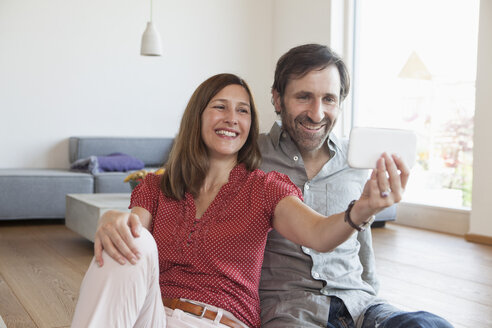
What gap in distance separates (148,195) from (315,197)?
0.46m

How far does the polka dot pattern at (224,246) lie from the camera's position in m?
1.47

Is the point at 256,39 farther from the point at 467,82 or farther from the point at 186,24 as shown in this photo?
the point at 467,82

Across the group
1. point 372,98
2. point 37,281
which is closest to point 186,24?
point 372,98

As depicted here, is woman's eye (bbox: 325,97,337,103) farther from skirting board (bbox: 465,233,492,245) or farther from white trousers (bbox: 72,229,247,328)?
skirting board (bbox: 465,233,492,245)

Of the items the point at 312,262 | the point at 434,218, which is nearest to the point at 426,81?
the point at 434,218

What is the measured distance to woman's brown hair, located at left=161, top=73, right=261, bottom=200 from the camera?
1.60 m

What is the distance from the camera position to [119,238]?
4.19ft

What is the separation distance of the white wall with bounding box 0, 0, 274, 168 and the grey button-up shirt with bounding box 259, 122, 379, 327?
15.0 ft

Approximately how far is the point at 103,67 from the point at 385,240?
11.0 feet

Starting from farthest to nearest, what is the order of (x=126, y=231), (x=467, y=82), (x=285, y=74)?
(x=467, y=82) → (x=285, y=74) → (x=126, y=231)

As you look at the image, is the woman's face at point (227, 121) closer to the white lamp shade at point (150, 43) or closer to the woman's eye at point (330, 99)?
the woman's eye at point (330, 99)

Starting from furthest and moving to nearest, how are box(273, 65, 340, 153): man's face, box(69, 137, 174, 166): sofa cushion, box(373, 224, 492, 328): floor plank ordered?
box(69, 137, 174, 166): sofa cushion, box(373, 224, 492, 328): floor plank, box(273, 65, 340, 153): man's face

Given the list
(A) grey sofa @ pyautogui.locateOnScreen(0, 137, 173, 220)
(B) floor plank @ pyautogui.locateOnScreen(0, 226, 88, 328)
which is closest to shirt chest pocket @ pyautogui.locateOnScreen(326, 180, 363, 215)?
(B) floor plank @ pyautogui.locateOnScreen(0, 226, 88, 328)

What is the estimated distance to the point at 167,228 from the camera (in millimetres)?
1558
